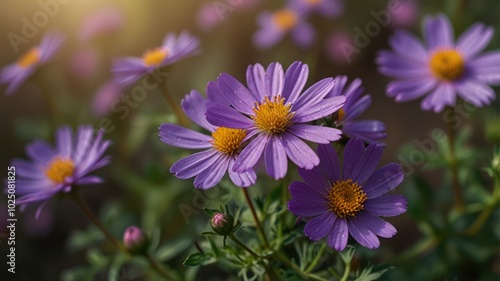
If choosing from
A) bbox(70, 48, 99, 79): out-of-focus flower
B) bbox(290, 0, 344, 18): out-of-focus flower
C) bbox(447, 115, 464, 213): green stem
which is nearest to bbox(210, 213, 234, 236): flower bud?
bbox(447, 115, 464, 213): green stem

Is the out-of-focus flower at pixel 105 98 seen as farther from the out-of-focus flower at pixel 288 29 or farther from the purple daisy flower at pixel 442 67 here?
the purple daisy flower at pixel 442 67

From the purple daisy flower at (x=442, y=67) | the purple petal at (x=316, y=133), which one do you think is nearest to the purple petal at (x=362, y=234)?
the purple petal at (x=316, y=133)

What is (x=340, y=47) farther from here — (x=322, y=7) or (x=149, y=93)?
(x=149, y=93)

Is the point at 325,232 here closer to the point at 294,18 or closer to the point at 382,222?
the point at 382,222

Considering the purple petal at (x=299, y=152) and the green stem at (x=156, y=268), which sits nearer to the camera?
the purple petal at (x=299, y=152)

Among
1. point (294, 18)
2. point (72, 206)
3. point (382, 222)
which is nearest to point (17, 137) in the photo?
point (72, 206)

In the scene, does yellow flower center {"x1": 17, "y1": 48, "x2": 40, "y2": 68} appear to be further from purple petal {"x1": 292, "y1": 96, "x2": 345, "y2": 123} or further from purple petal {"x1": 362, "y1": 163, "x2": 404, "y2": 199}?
purple petal {"x1": 362, "y1": 163, "x2": 404, "y2": 199}
